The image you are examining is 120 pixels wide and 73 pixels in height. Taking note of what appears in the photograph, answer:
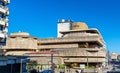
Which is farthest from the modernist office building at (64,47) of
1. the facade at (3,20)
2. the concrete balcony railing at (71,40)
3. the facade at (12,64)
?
the facade at (3,20)

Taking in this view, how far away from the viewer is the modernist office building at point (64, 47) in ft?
354

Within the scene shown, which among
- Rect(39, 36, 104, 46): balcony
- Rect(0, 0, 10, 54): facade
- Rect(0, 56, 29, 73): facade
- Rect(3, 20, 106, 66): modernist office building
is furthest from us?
Rect(39, 36, 104, 46): balcony

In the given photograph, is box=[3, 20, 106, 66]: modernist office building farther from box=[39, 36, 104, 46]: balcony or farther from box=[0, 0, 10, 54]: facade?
box=[0, 0, 10, 54]: facade

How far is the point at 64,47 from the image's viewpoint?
388 feet

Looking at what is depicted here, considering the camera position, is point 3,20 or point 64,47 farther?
point 64,47

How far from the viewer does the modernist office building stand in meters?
108

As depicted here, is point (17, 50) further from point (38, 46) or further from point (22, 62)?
point (22, 62)

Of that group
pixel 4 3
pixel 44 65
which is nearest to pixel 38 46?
pixel 44 65

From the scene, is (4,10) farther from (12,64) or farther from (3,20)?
(12,64)

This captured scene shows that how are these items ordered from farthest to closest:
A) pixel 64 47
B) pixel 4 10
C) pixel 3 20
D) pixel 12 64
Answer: pixel 64 47 < pixel 4 10 < pixel 3 20 < pixel 12 64

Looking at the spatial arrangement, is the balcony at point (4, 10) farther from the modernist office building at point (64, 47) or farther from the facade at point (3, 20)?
the modernist office building at point (64, 47)

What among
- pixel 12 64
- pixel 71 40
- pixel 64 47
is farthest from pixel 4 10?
pixel 64 47

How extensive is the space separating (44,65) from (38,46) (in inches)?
967

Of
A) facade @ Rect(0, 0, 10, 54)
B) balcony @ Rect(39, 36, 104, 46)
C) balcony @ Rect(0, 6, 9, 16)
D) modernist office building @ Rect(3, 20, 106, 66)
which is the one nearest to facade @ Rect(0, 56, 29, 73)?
facade @ Rect(0, 0, 10, 54)
